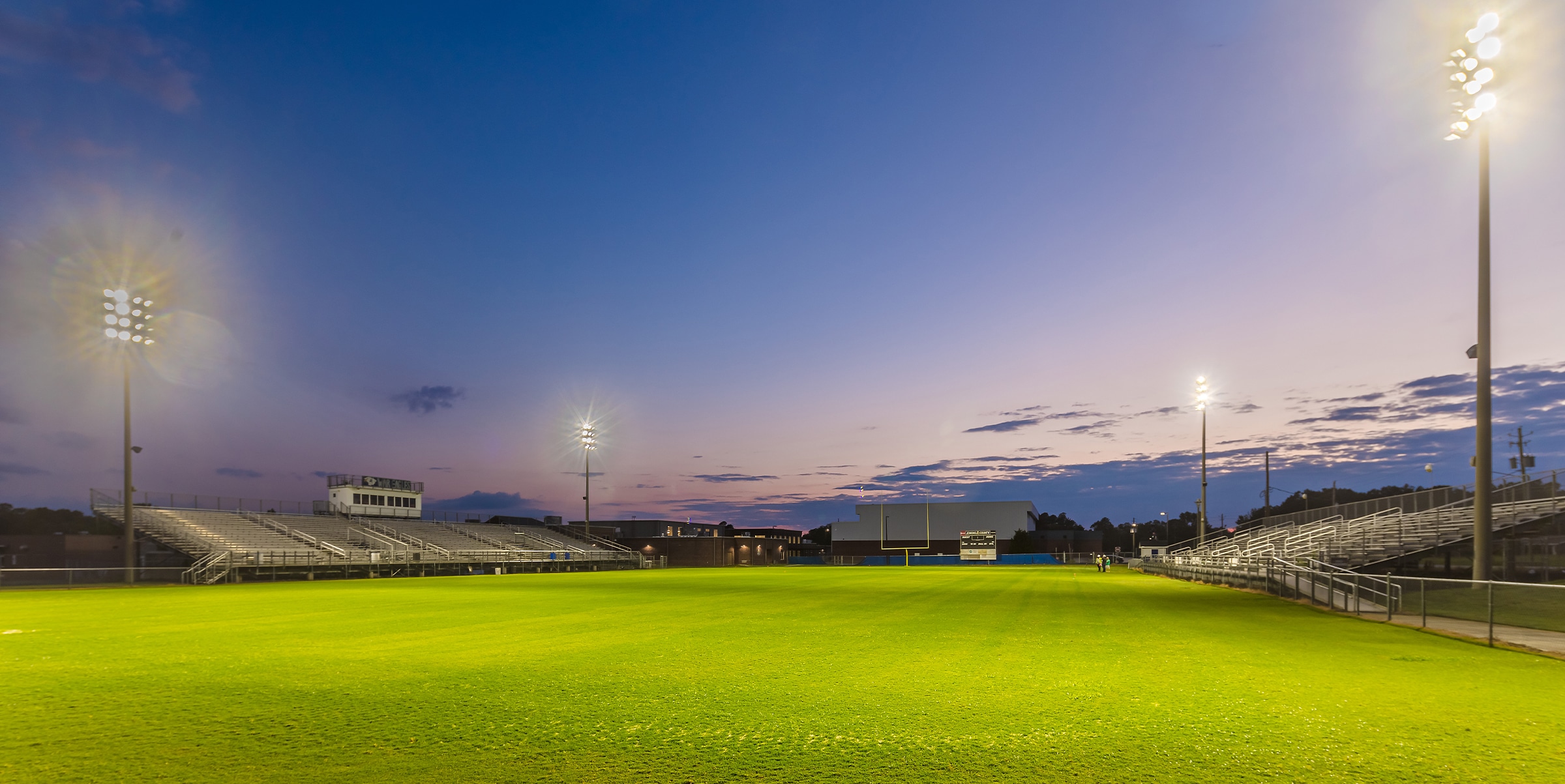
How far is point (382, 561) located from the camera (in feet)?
147

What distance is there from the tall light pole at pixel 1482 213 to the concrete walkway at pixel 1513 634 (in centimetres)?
122

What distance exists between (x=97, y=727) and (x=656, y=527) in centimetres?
9487

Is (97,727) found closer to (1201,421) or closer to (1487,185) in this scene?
(1487,185)

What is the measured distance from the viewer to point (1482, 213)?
15.6m

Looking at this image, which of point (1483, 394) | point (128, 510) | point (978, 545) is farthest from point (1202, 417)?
point (128, 510)

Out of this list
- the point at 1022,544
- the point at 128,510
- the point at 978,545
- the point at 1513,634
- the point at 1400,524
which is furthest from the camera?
the point at 1022,544

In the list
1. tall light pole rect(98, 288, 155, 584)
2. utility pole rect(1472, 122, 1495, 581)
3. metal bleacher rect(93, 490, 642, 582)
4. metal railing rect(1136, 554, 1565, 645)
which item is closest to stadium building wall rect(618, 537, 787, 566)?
metal bleacher rect(93, 490, 642, 582)

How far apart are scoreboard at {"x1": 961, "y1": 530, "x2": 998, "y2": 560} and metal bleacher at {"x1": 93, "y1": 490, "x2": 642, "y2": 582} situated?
105ft

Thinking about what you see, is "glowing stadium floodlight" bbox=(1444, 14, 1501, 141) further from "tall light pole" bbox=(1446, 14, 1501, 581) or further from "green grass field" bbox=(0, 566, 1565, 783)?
"green grass field" bbox=(0, 566, 1565, 783)

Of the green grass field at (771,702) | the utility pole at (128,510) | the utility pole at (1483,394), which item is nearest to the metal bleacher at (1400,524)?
the utility pole at (1483,394)

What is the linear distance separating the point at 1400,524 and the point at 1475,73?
22.2 m

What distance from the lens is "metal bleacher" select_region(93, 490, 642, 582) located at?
132 feet

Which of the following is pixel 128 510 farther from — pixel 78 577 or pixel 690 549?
pixel 690 549

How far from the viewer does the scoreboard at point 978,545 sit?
7900cm
